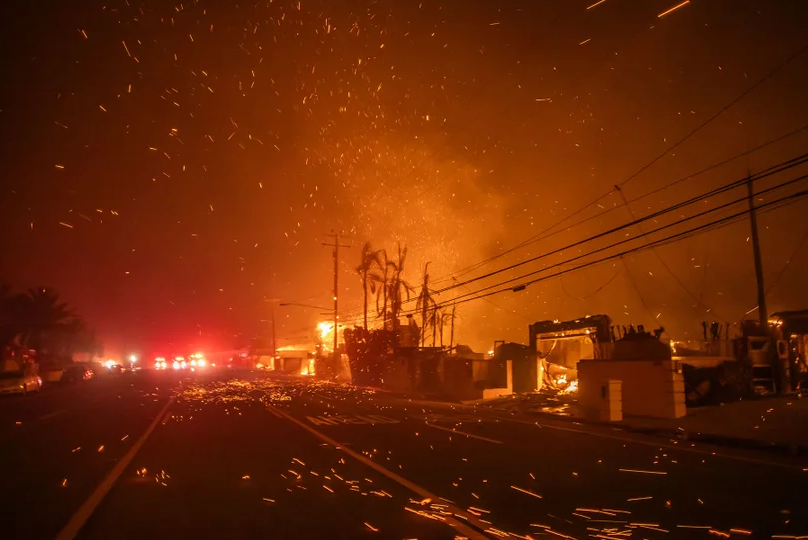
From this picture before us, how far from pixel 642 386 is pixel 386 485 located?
1494 centimetres

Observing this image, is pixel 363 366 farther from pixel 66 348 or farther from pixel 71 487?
pixel 66 348

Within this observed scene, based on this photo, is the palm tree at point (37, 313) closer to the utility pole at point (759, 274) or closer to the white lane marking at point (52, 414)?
the white lane marking at point (52, 414)

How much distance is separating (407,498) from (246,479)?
9.13 feet

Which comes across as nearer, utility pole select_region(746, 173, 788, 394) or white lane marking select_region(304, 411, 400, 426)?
white lane marking select_region(304, 411, 400, 426)

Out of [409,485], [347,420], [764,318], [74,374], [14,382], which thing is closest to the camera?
[409,485]

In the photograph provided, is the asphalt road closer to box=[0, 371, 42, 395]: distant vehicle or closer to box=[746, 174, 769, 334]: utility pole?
box=[746, 174, 769, 334]: utility pole

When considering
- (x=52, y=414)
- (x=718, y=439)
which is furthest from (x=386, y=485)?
(x=52, y=414)

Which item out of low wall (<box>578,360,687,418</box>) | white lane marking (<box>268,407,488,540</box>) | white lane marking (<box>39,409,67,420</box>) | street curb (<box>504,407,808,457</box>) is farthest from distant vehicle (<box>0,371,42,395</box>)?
street curb (<box>504,407,808,457</box>)

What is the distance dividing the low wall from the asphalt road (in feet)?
16.5

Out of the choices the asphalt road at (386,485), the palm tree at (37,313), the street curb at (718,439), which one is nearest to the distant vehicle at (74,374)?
the palm tree at (37,313)

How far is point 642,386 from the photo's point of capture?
70.8ft

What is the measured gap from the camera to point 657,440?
15719 mm

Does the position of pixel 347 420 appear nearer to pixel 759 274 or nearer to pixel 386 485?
pixel 386 485

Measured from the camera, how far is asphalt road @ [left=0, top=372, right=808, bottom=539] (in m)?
6.96
